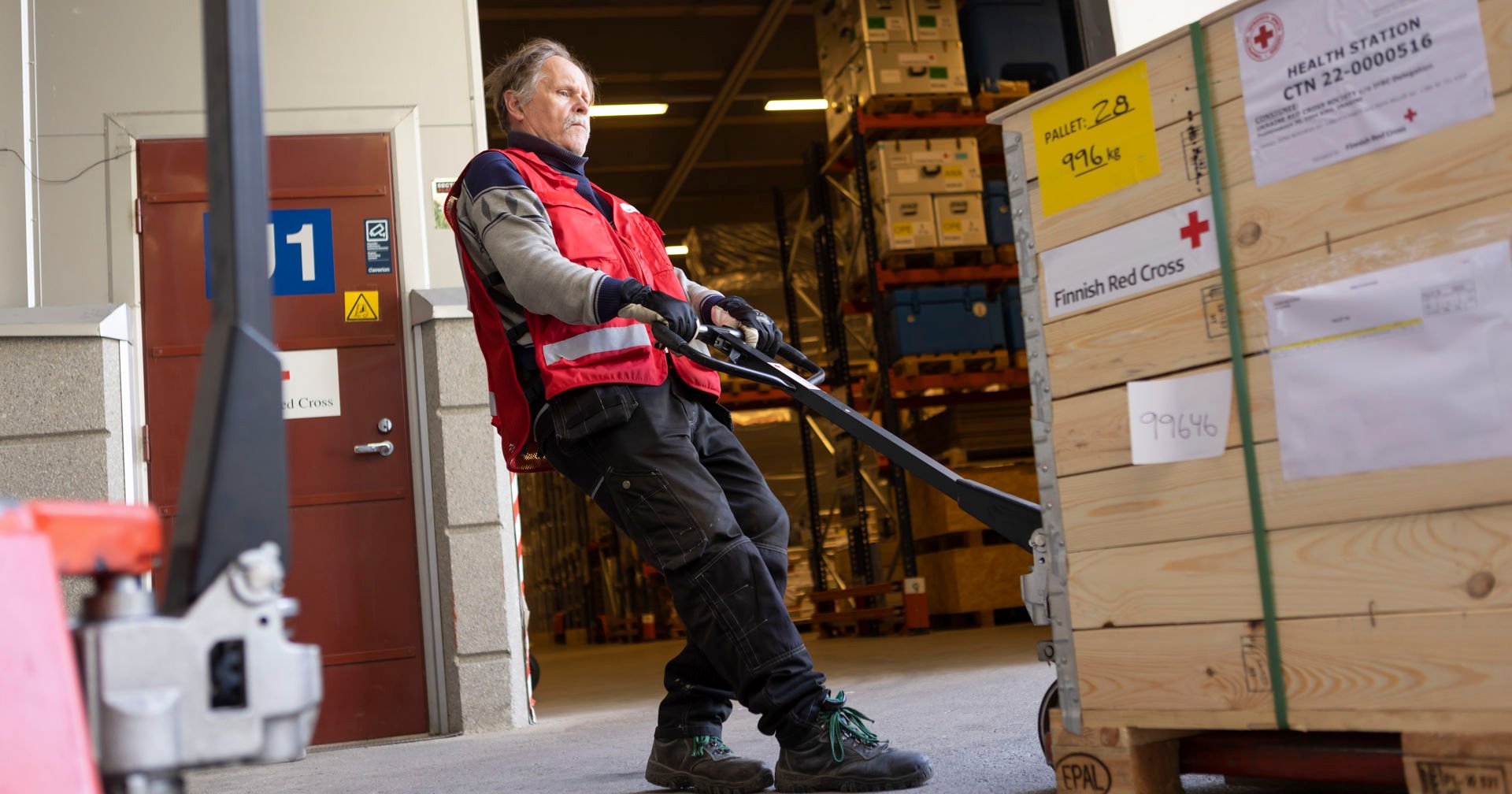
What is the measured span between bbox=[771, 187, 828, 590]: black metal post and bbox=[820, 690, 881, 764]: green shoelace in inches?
365

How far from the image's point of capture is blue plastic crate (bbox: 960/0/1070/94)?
31.9 feet

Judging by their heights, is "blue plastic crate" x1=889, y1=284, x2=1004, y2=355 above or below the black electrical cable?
below

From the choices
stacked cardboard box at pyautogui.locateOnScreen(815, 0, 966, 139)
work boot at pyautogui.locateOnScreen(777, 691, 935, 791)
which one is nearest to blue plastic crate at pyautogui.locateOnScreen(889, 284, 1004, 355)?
stacked cardboard box at pyautogui.locateOnScreen(815, 0, 966, 139)

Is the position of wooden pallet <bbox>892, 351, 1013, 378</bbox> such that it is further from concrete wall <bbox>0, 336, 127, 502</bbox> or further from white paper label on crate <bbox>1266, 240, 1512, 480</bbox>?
white paper label on crate <bbox>1266, 240, 1512, 480</bbox>

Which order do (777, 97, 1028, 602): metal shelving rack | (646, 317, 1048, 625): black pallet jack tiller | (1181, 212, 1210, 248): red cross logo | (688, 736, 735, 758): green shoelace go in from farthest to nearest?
(777, 97, 1028, 602): metal shelving rack → (688, 736, 735, 758): green shoelace → (646, 317, 1048, 625): black pallet jack tiller → (1181, 212, 1210, 248): red cross logo

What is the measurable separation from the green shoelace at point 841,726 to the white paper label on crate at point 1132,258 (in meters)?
1.04

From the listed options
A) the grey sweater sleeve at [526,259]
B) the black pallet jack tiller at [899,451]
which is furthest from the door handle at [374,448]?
the black pallet jack tiller at [899,451]

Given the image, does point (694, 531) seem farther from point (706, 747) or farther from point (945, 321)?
point (945, 321)

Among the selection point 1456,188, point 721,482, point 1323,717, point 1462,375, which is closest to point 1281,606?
point 1323,717

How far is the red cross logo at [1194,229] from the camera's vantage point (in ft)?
7.59

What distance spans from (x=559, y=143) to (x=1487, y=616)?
251 centimetres

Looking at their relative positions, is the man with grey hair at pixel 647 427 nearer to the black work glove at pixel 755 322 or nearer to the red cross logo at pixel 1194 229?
the black work glove at pixel 755 322

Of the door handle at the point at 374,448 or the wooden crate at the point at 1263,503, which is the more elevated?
the door handle at the point at 374,448

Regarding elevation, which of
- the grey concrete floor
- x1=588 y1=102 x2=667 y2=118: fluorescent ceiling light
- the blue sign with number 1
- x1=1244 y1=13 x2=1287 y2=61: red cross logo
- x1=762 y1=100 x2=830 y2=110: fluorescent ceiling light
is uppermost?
x1=762 y1=100 x2=830 y2=110: fluorescent ceiling light
